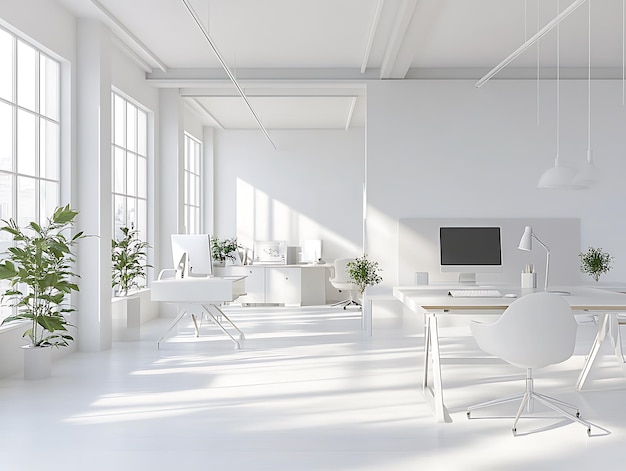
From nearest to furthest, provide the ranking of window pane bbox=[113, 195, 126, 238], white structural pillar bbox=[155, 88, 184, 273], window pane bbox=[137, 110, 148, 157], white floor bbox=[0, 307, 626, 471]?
white floor bbox=[0, 307, 626, 471] < window pane bbox=[113, 195, 126, 238] < window pane bbox=[137, 110, 148, 157] < white structural pillar bbox=[155, 88, 184, 273]

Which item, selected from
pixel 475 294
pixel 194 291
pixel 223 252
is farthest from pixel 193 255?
pixel 223 252

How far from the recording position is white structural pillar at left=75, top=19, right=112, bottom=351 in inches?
270

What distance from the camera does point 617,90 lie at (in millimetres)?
8836

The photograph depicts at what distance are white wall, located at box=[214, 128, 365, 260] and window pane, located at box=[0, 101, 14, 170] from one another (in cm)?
741

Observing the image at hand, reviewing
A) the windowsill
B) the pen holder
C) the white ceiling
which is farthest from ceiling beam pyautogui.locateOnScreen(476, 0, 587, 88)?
the windowsill

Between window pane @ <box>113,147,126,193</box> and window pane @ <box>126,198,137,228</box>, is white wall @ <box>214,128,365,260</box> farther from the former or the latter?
window pane @ <box>113,147,126,193</box>

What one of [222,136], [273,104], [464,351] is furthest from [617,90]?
[222,136]

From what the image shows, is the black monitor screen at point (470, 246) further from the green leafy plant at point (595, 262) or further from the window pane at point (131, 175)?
the window pane at point (131, 175)

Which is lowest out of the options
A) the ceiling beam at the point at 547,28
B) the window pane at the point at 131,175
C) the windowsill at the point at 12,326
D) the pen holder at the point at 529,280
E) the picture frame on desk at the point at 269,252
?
the windowsill at the point at 12,326

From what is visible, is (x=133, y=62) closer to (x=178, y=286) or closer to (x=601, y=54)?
(x=178, y=286)

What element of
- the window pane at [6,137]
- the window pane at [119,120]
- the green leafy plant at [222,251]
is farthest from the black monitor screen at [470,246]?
the green leafy plant at [222,251]

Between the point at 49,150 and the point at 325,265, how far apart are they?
623 cm

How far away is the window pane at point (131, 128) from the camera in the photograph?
8.77m

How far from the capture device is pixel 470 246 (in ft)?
20.4
